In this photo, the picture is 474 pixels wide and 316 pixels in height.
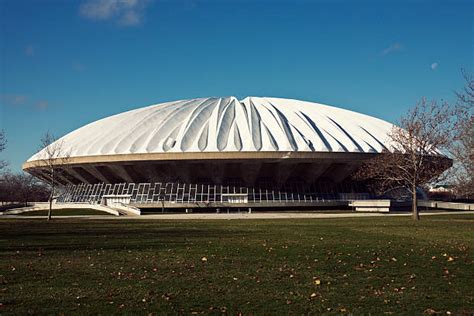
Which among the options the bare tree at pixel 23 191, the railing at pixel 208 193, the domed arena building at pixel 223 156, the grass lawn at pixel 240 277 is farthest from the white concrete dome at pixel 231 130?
the bare tree at pixel 23 191

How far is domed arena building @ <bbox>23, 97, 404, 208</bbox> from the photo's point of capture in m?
49.8

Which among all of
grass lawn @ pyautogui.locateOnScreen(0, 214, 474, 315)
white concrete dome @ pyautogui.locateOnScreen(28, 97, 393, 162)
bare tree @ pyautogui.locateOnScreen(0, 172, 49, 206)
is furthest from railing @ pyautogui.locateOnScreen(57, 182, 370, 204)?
bare tree @ pyautogui.locateOnScreen(0, 172, 49, 206)

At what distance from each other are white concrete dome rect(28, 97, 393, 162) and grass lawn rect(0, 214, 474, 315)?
32.2 meters

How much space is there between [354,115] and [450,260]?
172 ft

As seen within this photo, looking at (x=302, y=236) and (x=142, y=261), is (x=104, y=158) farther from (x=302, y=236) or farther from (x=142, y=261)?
(x=142, y=261)

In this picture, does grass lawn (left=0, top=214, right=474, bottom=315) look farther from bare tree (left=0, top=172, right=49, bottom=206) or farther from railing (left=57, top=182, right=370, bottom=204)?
bare tree (left=0, top=172, right=49, bottom=206)

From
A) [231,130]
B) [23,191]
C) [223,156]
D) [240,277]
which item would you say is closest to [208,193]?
[223,156]

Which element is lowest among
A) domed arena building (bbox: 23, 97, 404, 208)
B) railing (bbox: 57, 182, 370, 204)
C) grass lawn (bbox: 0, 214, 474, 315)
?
grass lawn (bbox: 0, 214, 474, 315)

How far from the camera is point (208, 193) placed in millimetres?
53594

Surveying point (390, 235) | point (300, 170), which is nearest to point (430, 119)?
point (390, 235)

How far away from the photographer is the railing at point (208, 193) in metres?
53.2

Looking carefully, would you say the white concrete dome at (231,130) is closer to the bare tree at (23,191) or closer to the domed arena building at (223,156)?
the domed arena building at (223,156)

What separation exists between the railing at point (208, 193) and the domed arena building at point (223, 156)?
0.11m

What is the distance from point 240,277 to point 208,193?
42.9m
